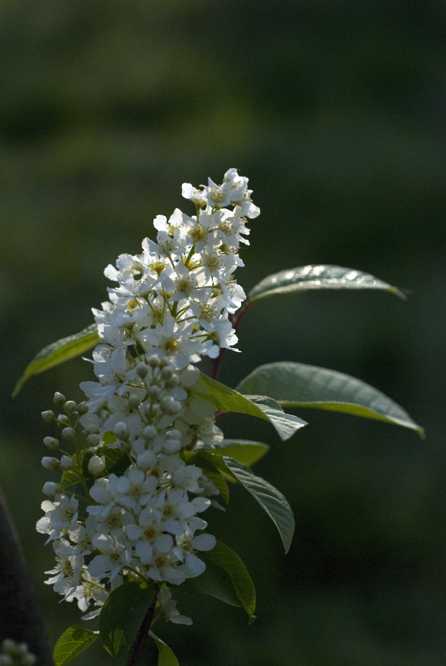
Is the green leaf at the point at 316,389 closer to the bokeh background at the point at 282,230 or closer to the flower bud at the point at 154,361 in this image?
the flower bud at the point at 154,361

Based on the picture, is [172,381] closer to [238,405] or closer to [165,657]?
[238,405]

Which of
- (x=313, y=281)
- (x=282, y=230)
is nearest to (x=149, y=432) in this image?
(x=313, y=281)

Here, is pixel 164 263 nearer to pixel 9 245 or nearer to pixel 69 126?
pixel 9 245

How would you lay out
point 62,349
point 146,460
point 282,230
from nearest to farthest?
point 146,460 → point 62,349 → point 282,230

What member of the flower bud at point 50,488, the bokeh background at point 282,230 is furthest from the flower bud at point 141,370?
the bokeh background at point 282,230

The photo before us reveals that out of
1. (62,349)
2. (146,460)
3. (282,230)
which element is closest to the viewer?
(146,460)

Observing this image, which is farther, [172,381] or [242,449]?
[242,449]

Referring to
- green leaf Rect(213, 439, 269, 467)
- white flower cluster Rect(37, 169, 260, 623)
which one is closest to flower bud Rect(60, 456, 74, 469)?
white flower cluster Rect(37, 169, 260, 623)
